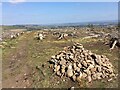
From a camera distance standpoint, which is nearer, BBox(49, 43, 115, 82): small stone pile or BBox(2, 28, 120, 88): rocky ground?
BBox(2, 28, 120, 88): rocky ground

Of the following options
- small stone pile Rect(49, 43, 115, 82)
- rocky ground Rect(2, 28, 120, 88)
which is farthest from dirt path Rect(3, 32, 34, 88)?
small stone pile Rect(49, 43, 115, 82)

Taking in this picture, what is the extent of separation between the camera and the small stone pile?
24.9 m

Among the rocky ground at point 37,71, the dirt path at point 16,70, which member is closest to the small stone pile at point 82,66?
the rocky ground at point 37,71

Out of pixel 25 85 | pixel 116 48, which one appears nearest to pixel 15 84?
pixel 25 85

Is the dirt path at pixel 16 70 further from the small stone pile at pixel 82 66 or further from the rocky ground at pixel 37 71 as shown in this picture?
the small stone pile at pixel 82 66

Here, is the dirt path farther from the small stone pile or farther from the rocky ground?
the small stone pile

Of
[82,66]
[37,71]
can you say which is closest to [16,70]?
[37,71]

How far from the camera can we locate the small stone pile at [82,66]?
24.9 metres

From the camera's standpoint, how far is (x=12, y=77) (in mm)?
26359

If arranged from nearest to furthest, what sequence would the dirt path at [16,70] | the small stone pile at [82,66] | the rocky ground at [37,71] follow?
1. the rocky ground at [37,71]
2. the small stone pile at [82,66]
3. the dirt path at [16,70]

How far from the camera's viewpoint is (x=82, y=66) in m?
26.0

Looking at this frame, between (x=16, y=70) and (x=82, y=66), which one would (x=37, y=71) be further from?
(x=82, y=66)

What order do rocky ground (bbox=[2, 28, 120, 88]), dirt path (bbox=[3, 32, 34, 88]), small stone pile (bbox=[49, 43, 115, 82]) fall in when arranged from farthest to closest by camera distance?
dirt path (bbox=[3, 32, 34, 88]) → small stone pile (bbox=[49, 43, 115, 82]) → rocky ground (bbox=[2, 28, 120, 88])

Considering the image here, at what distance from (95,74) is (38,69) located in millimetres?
5800
